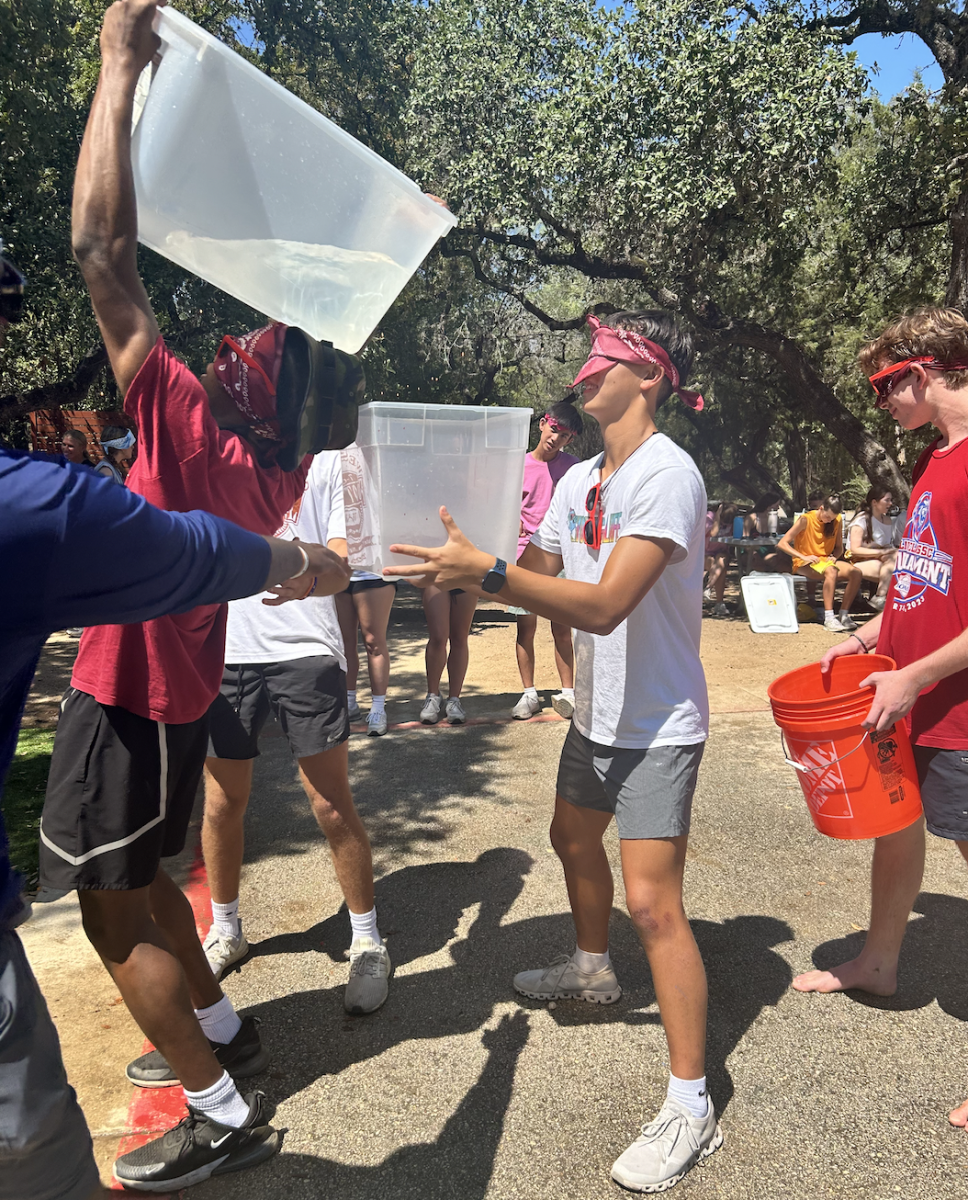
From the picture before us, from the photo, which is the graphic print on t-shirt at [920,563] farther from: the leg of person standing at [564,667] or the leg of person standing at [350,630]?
the leg of person standing at [350,630]

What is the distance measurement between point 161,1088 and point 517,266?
15208 mm

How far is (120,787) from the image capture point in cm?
197

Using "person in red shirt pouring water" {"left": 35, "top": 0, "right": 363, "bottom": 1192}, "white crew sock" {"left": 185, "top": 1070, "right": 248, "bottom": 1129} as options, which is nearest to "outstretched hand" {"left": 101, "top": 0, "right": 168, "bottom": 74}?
"person in red shirt pouring water" {"left": 35, "top": 0, "right": 363, "bottom": 1192}

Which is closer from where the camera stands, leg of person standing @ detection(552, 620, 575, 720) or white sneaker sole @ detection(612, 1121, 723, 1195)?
white sneaker sole @ detection(612, 1121, 723, 1195)

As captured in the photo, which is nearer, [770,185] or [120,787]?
[120,787]

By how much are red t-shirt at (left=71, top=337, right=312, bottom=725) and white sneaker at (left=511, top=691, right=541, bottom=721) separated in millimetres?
4159

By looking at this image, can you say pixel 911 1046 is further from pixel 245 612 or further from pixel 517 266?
pixel 517 266

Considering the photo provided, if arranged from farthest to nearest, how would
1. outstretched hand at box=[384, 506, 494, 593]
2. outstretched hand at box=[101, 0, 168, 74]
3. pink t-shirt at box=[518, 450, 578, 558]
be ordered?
pink t-shirt at box=[518, 450, 578, 558] → outstretched hand at box=[384, 506, 494, 593] → outstretched hand at box=[101, 0, 168, 74]

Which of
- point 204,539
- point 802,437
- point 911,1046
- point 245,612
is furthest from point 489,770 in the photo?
point 802,437

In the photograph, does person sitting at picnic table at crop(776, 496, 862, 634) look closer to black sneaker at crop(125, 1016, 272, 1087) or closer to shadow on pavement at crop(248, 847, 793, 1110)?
shadow on pavement at crop(248, 847, 793, 1110)

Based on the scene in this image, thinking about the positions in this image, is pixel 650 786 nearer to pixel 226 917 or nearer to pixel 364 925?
pixel 364 925

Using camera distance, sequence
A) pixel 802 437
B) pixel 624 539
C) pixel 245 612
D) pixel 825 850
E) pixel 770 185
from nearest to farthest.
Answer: pixel 624 539
pixel 245 612
pixel 825 850
pixel 770 185
pixel 802 437

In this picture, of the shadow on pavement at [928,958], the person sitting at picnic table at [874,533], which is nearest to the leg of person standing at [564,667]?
the shadow on pavement at [928,958]

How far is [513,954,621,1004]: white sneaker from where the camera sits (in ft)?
9.16
